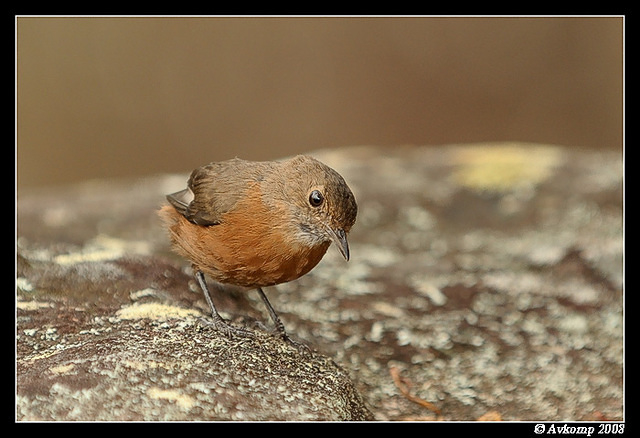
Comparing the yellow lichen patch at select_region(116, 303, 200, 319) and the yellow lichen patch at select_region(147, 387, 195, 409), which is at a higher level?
the yellow lichen patch at select_region(147, 387, 195, 409)

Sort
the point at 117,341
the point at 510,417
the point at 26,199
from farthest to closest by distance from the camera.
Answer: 1. the point at 26,199
2. the point at 510,417
3. the point at 117,341

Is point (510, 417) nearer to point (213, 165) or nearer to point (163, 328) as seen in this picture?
point (163, 328)

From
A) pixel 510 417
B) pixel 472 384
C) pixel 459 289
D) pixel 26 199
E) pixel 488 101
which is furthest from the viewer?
pixel 488 101

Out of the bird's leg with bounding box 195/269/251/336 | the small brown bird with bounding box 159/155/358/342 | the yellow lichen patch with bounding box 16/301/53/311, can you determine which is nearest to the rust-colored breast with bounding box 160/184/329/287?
the small brown bird with bounding box 159/155/358/342

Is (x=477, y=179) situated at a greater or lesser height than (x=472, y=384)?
greater

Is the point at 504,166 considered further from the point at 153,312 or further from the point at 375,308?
the point at 153,312

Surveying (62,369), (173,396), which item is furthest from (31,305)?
(173,396)

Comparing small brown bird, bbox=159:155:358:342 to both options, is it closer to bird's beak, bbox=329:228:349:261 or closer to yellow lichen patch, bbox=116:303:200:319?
bird's beak, bbox=329:228:349:261

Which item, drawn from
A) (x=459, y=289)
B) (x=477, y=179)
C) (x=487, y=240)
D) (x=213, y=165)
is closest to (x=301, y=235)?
(x=213, y=165)
